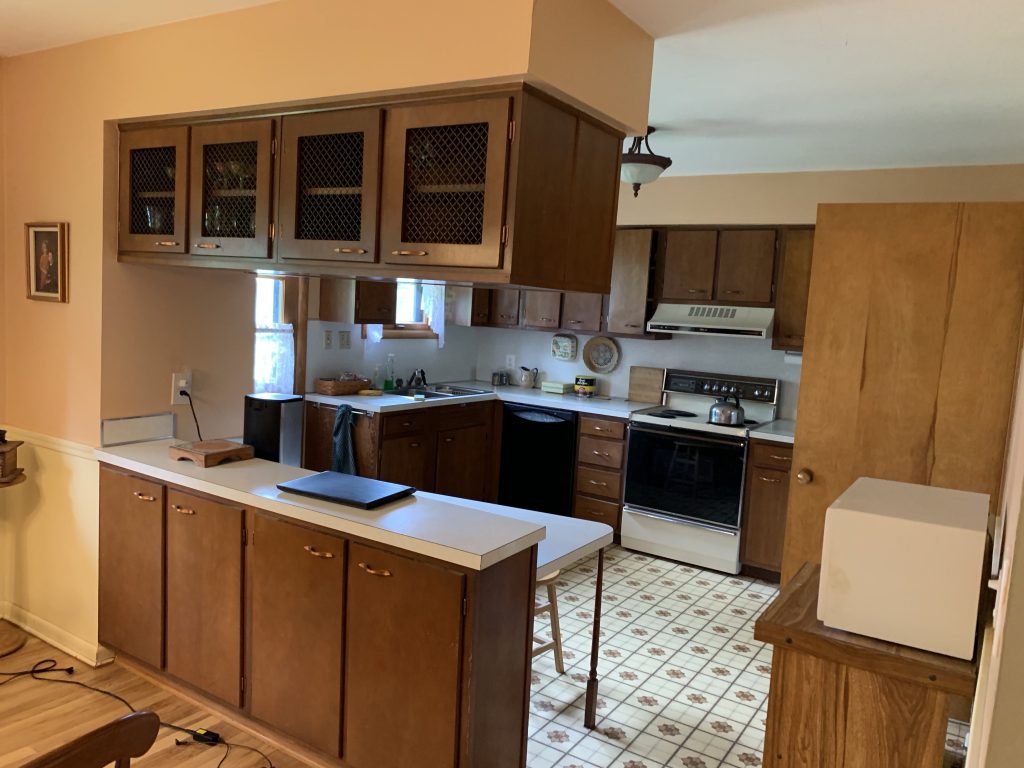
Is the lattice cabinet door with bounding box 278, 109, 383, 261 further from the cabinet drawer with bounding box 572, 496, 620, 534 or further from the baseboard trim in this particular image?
the cabinet drawer with bounding box 572, 496, 620, 534

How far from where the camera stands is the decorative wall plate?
220 inches

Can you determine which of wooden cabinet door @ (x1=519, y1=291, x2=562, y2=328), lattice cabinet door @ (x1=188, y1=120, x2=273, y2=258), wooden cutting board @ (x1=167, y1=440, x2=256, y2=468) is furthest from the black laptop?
wooden cabinet door @ (x1=519, y1=291, x2=562, y2=328)

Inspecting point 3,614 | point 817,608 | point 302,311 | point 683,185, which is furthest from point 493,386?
point 817,608

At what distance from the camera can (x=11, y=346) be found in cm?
327

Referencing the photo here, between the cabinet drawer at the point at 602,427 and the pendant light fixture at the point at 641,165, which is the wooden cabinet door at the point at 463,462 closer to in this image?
the cabinet drawer at the point at 602,427

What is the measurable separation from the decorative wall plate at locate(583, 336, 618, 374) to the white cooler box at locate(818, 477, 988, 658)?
4.06 metres

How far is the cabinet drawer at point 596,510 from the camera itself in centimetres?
500

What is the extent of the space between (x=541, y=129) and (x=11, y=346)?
271 centimetres

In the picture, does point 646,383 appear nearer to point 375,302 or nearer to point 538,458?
point 538,458

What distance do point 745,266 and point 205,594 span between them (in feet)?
12.1

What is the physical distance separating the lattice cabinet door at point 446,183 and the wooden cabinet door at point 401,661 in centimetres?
91

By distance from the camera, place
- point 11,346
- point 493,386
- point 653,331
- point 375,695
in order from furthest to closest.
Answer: point 493,386 < point 653,331 < point 11,346 < point 375,695

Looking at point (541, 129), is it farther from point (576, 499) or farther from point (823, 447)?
point (576, 499)

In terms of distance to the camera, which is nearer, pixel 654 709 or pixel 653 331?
pixel 654 709
